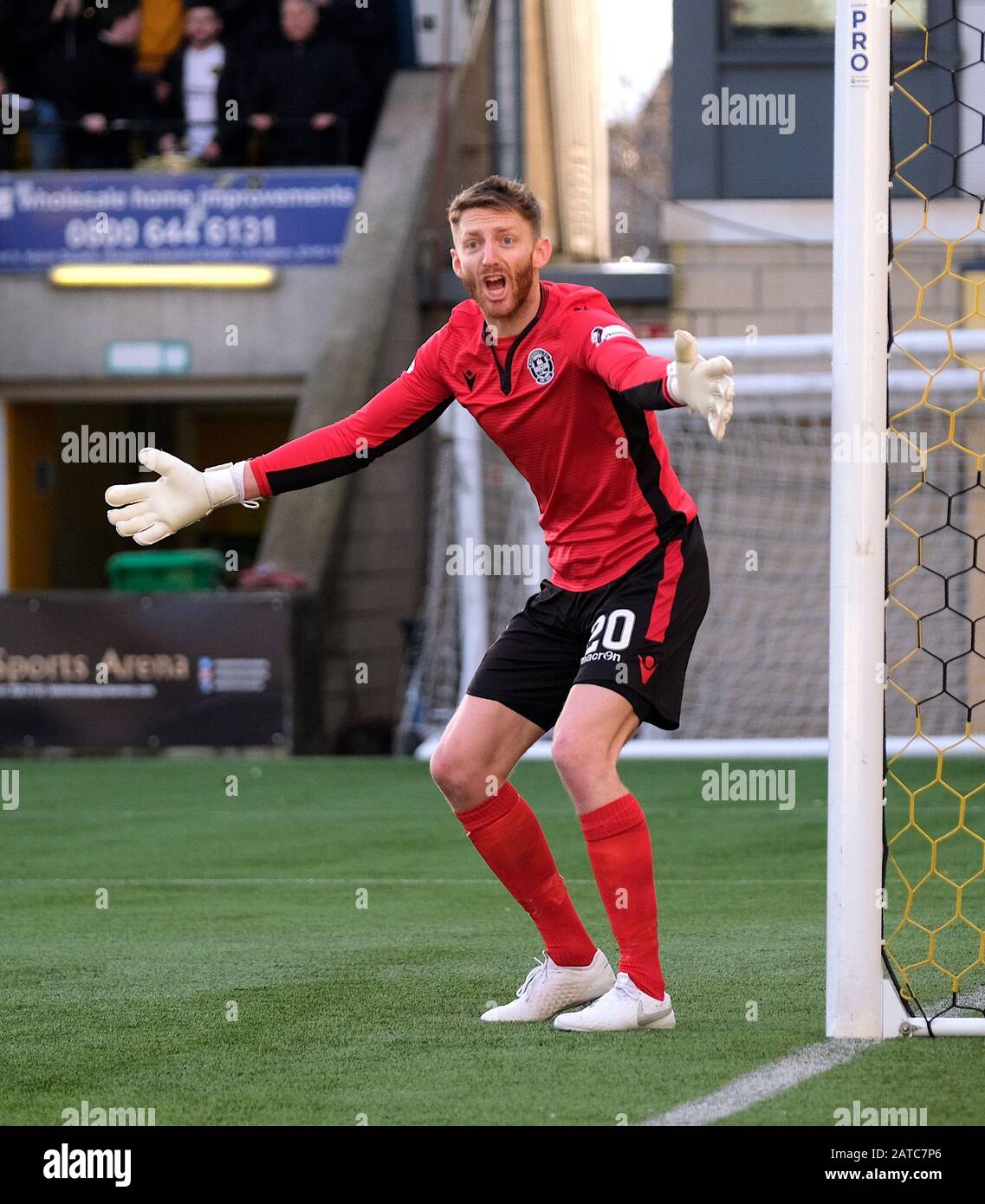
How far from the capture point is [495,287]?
4336mm

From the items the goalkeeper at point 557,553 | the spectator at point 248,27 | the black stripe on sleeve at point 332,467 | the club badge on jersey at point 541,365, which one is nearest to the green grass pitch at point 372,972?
the goalkeeper at point 557,553

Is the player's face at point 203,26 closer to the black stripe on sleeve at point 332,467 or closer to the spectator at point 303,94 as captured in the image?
the spectator at point 303,94

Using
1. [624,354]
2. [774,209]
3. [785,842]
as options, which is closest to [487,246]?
[624,354]

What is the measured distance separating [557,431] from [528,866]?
108 centimetres

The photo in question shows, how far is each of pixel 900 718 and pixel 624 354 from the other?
9.16m

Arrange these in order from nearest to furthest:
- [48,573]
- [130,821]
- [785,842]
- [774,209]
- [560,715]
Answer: [560,715], [785,842], [130,821], [774,209], [48,573]

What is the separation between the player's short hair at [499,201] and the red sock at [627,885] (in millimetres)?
1388

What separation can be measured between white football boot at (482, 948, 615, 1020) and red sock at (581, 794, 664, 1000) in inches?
10.5

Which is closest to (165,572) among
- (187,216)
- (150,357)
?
(150,357)

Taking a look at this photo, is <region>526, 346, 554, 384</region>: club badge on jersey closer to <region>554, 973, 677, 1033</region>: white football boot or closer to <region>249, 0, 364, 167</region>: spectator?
<region>554, 973, 677, 1033</region>: white football boot

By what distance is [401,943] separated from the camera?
5.66 metres

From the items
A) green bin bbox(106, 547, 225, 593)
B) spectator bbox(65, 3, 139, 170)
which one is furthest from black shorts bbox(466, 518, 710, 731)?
spectator bbox(65, 3, 139, 170)
